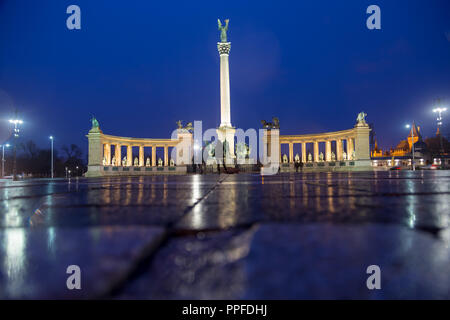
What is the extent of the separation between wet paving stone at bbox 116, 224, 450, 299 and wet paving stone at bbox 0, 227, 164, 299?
103mm

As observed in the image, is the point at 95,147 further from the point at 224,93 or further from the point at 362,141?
the point at 362,141

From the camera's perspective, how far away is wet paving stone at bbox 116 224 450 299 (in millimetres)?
840

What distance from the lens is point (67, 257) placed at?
1053 millimetres

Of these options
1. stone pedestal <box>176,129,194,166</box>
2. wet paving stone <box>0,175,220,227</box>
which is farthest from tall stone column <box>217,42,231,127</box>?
wet paving stone <box>0,175,220,227</box>

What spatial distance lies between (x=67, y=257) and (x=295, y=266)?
0.94m

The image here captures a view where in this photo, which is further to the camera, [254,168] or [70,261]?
[254,168]

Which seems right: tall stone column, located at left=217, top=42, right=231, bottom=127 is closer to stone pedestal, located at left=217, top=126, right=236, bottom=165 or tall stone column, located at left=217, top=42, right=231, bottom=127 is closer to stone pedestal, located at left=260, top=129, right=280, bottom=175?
stone pedestal, located at left=217, top=126, right=236, bottom=165

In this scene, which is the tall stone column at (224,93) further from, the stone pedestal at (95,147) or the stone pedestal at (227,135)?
the stone pedestal at (95,147)

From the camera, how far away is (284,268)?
96 cm

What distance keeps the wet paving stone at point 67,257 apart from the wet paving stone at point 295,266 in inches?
4.1
